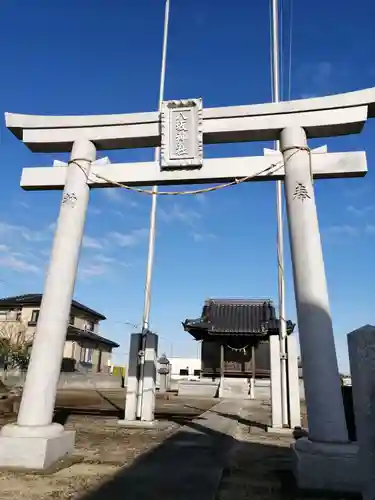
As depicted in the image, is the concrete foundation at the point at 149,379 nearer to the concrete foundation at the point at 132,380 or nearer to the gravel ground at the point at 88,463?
the concrete foundation at the point at 132,380

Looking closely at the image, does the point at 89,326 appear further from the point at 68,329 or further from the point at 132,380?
the point at 132,380

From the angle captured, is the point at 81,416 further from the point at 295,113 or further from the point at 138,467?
the point at 295,113

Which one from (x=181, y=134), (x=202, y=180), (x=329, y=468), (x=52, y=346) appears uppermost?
(x=181, y=134)

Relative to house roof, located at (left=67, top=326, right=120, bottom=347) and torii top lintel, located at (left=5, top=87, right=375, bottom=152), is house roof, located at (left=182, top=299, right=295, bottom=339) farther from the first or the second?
torii top lintel, located at (left=5, top=87, right=375, bottom=152)

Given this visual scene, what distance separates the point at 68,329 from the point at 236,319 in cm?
1558

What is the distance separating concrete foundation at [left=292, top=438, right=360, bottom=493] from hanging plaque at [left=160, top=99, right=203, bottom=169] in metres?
4.32

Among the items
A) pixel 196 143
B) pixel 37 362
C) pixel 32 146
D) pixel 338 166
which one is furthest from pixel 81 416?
pixel 338 166

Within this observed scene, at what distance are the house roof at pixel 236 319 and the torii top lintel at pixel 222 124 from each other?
2330 cm

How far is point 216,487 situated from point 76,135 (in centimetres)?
566

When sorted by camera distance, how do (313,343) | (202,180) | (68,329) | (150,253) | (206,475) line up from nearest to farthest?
(206,475)
(313,343)
(202,180)
(150,253)
(68,329)

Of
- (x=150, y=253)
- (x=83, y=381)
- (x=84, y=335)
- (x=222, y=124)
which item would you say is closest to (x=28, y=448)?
(x=222, y=124)

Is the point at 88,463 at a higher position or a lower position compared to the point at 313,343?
lower

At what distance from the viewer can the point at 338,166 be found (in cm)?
583

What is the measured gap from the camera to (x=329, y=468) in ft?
14.5
